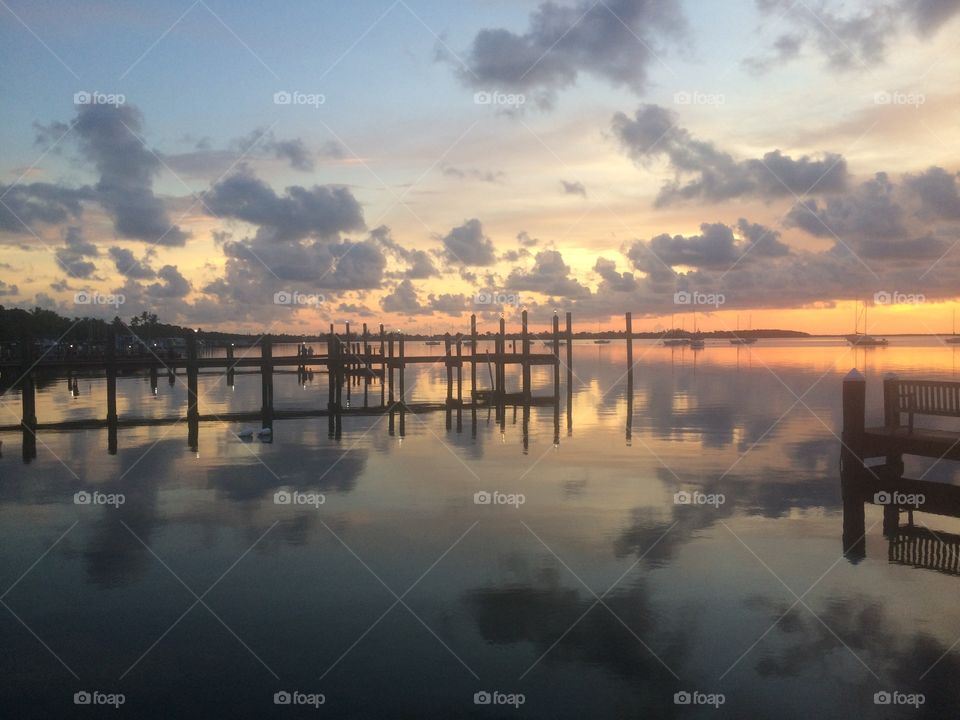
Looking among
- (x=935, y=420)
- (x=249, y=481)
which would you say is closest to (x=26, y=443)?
(x=249, y=481)

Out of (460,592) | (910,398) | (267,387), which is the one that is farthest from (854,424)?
(267,387)

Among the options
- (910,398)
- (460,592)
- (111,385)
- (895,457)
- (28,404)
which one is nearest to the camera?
(460,592)

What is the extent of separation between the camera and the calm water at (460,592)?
8945 millimetres

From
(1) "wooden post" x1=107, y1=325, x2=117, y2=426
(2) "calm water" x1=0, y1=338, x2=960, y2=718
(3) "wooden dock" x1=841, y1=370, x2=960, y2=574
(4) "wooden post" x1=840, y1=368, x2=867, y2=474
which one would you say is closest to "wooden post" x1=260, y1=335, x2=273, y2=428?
(1) "wooden post" x1=107, y1=325, x2=117, y2=426

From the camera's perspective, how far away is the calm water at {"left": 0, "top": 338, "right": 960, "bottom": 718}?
895cm

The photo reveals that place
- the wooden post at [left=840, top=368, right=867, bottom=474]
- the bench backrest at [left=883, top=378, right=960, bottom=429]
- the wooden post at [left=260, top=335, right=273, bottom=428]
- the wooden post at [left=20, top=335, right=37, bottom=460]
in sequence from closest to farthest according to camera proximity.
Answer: the bench backrest at [left=883, top=378, right=960, bottom=429] < the wooden post at [left=840, top=368, right=867, bottom=474] < the wooden post at [left=20, top=335, right=37, bottom=460] < the wooden post at [left=260, top=335, right=273, bottom=428]

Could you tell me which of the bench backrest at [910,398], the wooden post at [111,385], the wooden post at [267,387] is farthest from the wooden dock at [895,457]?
the wooden post at [111,385]

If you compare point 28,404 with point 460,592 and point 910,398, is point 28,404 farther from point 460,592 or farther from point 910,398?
point 910,398

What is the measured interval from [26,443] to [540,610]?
22777mm

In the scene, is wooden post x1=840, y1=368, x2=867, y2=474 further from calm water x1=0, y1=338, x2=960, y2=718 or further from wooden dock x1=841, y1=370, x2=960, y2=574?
calm water x1=0, y1=338, x2=960, y2=718

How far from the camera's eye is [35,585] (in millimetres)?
12367

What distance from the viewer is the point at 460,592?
39.1 feet

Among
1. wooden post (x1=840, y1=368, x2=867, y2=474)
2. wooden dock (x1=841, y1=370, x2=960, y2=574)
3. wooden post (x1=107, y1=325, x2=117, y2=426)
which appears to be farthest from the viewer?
wooden post (x1=107, y1=325, x2=117, y2=426)

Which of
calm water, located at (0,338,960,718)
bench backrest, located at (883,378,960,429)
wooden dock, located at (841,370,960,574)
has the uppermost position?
bench backrest, located at (883,378,960,429)
